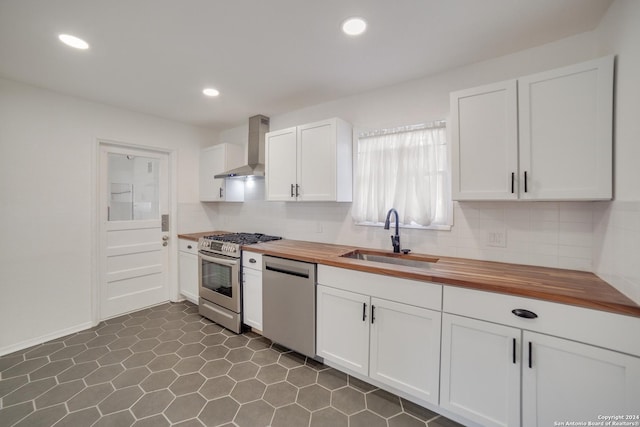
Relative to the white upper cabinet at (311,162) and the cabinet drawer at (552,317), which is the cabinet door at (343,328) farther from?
the white upper cabinet at (311,162)

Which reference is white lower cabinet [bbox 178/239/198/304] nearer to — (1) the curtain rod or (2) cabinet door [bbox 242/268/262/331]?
(2) cabinet door [bbox 242/268/262/331]

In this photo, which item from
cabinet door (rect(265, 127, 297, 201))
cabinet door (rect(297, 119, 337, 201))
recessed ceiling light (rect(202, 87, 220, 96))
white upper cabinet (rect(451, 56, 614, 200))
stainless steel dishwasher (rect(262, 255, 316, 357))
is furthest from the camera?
cabinet door (rect(265, 127, 297, 201))

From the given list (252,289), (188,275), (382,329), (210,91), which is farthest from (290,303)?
(210,91)

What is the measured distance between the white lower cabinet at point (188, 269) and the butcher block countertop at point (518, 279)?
1.81 meters

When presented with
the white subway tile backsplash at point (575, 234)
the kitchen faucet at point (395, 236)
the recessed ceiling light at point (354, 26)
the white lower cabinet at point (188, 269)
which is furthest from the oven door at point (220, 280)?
the white subway tile backsplash at point (575, 234)

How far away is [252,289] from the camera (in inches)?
99.8

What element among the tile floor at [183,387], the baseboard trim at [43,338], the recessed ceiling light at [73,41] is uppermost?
the recessed ceiling light at [73,41]

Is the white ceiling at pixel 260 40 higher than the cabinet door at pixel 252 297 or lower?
higher

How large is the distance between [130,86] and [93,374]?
258 cm

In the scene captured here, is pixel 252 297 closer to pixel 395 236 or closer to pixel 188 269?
pixel 188 269

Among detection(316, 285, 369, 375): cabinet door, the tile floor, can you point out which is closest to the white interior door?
the tile floor

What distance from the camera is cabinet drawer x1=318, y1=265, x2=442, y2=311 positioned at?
5.15 ft

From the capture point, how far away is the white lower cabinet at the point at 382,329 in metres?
1.59

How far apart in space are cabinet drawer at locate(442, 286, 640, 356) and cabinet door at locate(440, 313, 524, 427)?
0.06 m
